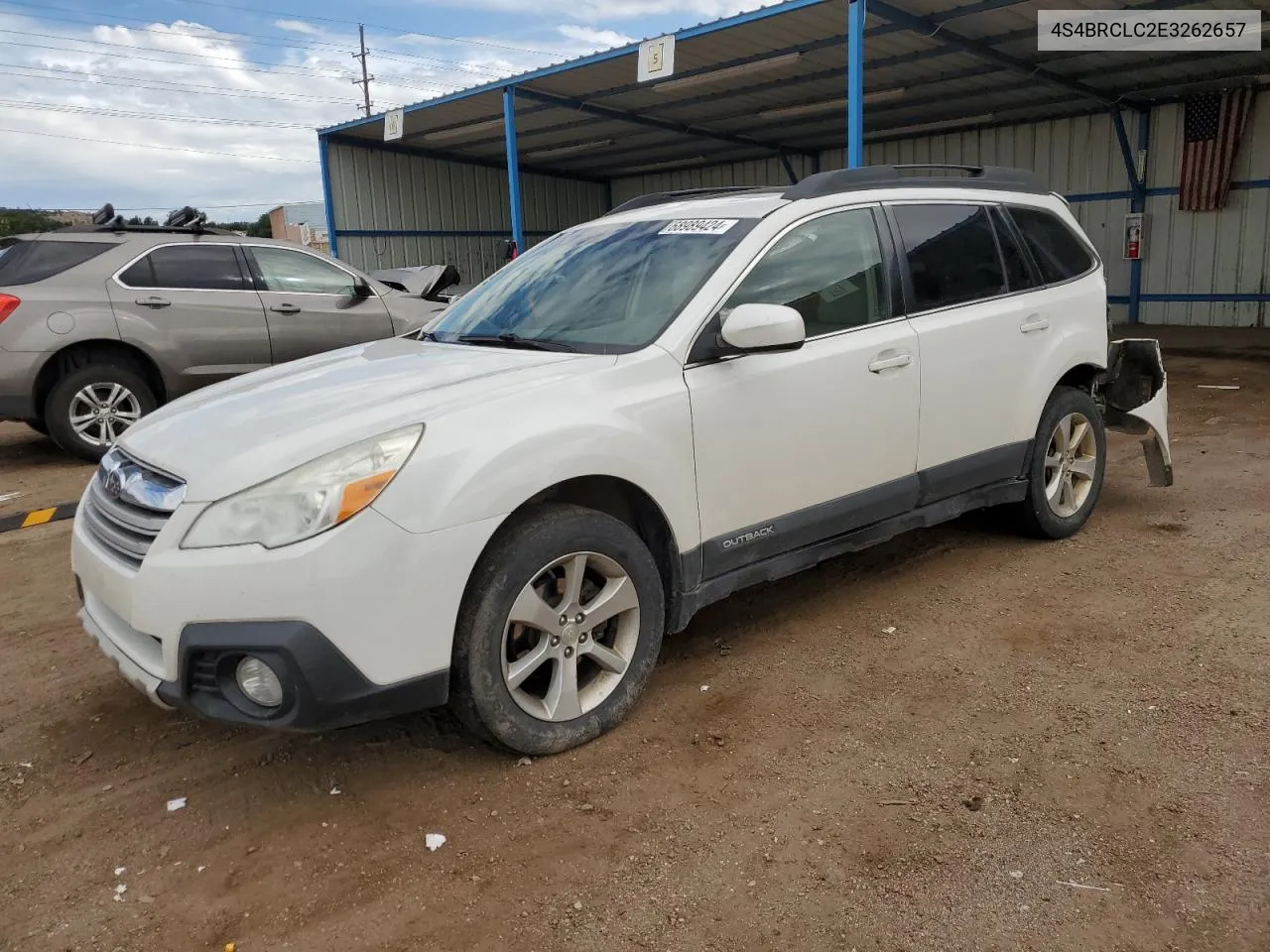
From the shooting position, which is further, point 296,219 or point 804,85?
point 296,219

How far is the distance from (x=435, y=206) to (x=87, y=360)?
49.4 ft

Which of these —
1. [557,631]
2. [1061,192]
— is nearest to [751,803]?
[557,631]

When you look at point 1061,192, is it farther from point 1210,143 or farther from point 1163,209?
point 1210,143

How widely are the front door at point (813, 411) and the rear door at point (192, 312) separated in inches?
229

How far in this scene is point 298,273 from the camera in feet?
27.3

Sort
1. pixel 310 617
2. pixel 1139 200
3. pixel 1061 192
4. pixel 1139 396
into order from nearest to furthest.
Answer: pixel 310 617 < pixel 1139 396 < pixel 1139 200 < pixel 1061 192

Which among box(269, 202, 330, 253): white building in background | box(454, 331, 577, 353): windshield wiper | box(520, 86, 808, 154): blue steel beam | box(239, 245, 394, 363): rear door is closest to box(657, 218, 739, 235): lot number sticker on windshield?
box(454, 331, 577, 353): windshield wiper

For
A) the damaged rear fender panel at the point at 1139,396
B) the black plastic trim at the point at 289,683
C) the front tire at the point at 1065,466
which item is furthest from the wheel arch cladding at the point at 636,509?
the damaged rear fender panel at the point at 1139,396

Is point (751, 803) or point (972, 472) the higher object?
point (972, 472)

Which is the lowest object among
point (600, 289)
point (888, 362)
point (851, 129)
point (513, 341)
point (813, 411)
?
point (813, 411)

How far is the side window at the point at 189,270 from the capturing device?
7.60 metres

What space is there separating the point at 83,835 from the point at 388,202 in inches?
753

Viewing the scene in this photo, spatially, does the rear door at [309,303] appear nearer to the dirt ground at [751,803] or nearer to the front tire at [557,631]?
the dirt ground at [751,803]

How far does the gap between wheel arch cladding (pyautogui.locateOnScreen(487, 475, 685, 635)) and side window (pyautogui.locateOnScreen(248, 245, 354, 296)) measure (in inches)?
240
